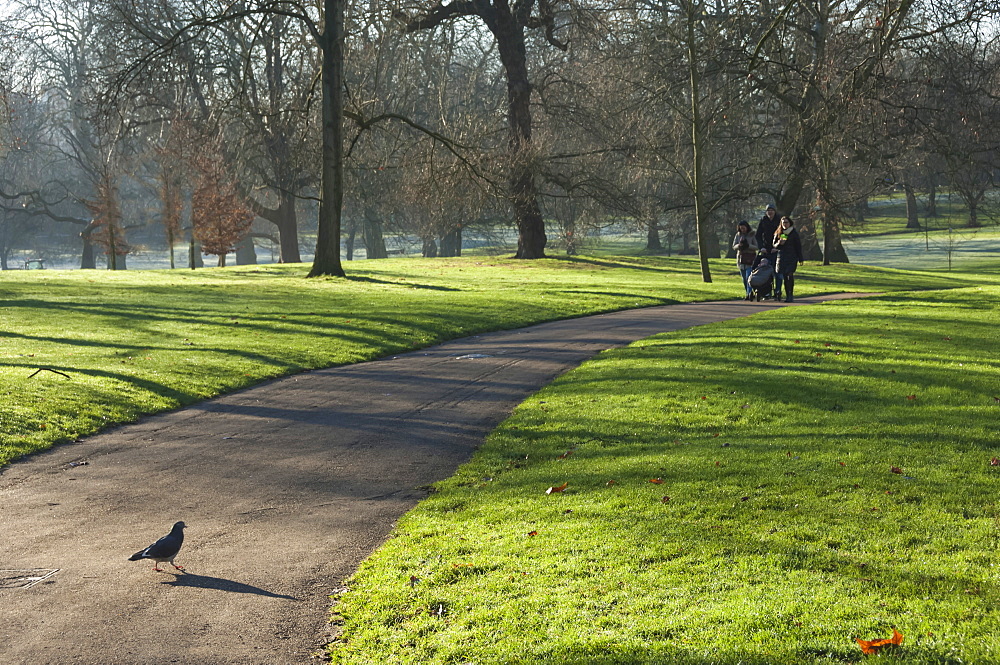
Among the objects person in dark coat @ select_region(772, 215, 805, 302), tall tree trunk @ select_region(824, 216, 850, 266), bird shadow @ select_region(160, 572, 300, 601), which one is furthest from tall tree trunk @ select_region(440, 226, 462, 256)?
bird shadow @ select_region(160, 572, 300, 601)

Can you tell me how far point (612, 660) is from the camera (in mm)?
4211

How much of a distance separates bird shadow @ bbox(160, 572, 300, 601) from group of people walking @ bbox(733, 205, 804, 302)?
18275mm

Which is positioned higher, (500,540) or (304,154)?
(304,154)

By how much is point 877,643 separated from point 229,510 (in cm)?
478

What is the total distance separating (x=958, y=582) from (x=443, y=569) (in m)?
2.94

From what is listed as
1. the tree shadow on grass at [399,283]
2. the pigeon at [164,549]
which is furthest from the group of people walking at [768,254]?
the pigeon at [164,549]

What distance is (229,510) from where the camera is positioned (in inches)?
274

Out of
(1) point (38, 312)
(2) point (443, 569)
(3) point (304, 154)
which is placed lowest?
(2) point (443, 569)

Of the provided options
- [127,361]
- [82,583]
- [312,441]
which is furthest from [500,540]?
[127,361]

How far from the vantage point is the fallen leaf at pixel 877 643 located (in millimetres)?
4070

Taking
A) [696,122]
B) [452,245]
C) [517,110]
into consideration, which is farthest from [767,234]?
[452,245]

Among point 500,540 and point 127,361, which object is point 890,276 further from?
point 500,540

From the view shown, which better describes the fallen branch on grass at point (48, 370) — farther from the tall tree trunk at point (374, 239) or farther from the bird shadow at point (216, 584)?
the tall tree trunk at point (374, 239)

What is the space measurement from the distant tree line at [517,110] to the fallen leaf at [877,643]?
1342 cm
